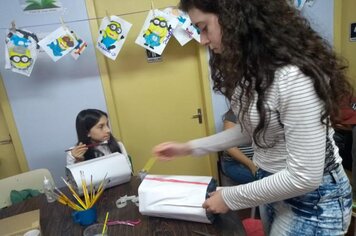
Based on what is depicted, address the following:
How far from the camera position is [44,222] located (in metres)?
1.20

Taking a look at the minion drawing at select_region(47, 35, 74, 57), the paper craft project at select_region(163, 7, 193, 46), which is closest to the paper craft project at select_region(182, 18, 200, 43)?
the paper craft project at select_region(163, 7, 193, 46)

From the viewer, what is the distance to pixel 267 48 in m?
0.70

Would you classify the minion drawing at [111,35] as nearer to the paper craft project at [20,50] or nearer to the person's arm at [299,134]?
the paper craft project at [20,50]

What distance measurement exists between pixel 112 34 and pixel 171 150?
1.14 meters

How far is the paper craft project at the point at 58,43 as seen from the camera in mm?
1845

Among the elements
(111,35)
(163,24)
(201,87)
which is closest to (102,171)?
(111,35)

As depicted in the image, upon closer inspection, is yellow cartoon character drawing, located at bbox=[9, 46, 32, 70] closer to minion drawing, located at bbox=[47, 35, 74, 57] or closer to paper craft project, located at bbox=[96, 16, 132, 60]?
minion drawing, located at bbox=[47, 35, 74, 57]

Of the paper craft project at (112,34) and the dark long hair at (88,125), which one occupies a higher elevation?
the paper craft project at (112,34)

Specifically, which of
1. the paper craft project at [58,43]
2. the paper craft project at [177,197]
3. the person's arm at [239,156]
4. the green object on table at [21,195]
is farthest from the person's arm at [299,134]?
the paper craft project at [58,43]

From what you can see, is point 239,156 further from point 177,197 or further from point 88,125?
point 177,197

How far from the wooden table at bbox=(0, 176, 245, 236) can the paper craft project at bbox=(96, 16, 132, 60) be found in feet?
3.05

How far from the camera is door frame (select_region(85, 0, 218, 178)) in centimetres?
213

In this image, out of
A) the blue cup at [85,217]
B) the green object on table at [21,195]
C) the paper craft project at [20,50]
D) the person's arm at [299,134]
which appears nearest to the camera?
the person's arm at [299,134]

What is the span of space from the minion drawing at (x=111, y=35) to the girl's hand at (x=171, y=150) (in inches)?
42.8
